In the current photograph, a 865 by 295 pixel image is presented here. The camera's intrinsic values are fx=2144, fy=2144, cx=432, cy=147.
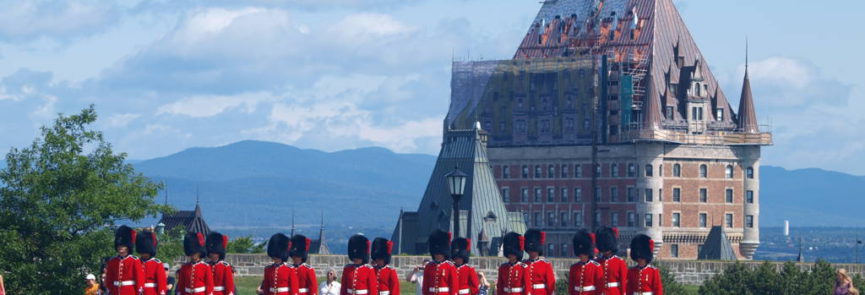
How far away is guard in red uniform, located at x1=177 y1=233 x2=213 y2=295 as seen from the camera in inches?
1582

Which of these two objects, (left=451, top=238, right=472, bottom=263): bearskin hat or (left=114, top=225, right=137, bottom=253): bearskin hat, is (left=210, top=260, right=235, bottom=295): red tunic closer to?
(left=114, top=225, right=137, bottom=253): bearskin hat

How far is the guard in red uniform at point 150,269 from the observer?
4019cm

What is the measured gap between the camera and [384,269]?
40.4 metres

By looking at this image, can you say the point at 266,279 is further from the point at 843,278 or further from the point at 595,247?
the point at 843,278

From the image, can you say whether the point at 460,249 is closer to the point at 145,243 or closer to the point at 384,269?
the point at 384,269

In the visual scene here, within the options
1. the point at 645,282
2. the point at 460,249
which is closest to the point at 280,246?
the point at 460,249

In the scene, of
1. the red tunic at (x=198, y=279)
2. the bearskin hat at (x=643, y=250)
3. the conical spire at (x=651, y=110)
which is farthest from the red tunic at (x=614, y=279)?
the conical spire at (x=651, y=110)

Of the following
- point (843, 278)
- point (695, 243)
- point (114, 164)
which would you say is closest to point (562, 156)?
point (695, 243)

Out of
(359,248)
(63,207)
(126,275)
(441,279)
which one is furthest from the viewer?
(63,207)

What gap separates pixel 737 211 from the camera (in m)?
188

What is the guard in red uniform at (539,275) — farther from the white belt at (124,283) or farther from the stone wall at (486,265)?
the stone wall at (486,265)

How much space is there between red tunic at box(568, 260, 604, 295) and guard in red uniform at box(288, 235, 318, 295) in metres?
4.93

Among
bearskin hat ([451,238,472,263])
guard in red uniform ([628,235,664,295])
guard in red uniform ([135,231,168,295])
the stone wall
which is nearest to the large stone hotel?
the stone wall

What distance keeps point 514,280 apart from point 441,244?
1688 mm
